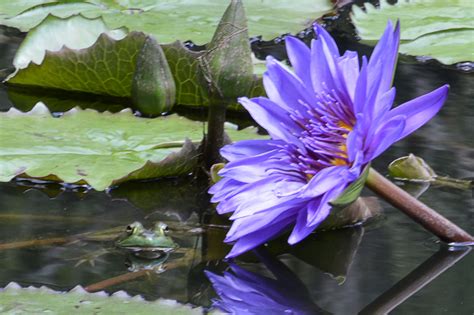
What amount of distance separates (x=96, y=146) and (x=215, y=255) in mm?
452

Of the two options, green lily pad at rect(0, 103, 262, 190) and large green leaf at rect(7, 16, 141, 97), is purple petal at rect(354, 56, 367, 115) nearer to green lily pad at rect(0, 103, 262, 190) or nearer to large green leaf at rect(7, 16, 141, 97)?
green lily pad at rect(0, 103, 262, 190)

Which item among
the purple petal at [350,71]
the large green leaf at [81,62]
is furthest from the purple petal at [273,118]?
the large green leaf at [81,62]

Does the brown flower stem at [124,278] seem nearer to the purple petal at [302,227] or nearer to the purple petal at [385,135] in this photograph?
the purple petal at [302,227]

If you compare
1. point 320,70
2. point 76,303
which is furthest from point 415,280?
point 76,303

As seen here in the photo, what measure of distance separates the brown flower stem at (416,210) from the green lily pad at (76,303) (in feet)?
1.20

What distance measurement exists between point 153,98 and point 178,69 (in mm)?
105

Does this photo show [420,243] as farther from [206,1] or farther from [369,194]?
[206,1]

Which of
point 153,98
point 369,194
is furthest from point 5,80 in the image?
point 369,194

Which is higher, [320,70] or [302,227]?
[320,70]

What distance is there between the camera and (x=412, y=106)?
1375 mm

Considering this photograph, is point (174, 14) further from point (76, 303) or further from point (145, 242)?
point (76, 303)

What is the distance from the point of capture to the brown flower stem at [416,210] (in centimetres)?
142

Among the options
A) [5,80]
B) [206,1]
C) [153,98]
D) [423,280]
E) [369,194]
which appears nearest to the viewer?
[423,280]

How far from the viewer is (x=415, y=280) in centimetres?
136
